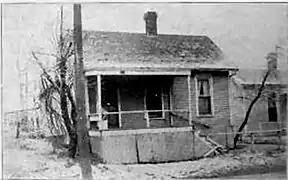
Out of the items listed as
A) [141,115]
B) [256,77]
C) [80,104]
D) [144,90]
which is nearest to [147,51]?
[144,90]

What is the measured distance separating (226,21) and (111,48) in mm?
720

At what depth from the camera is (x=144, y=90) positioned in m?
2.85

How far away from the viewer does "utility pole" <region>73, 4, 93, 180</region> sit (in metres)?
2.79

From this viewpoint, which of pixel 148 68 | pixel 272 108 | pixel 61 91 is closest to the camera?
pixel 61 91

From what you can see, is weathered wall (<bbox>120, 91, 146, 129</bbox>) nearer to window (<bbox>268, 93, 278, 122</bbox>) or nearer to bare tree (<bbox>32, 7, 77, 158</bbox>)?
bare tree (<bbox>32, 7, 77, 158</bbox>)

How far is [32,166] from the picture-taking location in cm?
274

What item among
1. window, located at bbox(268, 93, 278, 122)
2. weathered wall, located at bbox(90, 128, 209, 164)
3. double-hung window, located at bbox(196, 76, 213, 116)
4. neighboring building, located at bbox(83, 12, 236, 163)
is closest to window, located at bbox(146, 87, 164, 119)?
neighboring building, located at bbox(83, 12, 236, 163)

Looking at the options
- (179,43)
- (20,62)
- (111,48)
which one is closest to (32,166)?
(20,62)

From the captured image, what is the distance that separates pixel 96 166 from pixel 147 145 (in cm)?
32

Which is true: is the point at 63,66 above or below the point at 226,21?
below

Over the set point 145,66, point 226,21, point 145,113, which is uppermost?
point 226,21

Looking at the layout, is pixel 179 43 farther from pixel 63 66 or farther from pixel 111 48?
pixel 63 66

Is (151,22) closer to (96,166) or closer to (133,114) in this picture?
(133,114)

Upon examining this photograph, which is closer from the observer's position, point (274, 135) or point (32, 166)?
point (32, 166)
